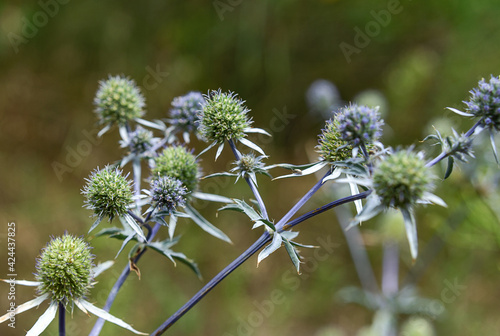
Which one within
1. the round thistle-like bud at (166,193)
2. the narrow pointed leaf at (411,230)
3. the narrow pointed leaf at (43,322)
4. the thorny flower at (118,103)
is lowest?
the narrow pointed leaf at (411,230)

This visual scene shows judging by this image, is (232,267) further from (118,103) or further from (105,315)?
(118,103)

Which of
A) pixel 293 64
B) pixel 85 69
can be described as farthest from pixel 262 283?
pixel 85 69

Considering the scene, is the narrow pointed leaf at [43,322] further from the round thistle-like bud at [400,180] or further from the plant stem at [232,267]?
the round thistle-like bud at [400,180]

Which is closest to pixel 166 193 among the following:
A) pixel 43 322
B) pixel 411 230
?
pixel 43 322

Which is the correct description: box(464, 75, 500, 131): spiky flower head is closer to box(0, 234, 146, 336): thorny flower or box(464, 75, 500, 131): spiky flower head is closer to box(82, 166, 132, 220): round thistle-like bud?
box(82, 166, 132, 220): round thistle-like bud

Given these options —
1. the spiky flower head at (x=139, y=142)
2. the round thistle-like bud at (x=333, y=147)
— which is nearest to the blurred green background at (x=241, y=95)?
the spiky flower head at (x=139, y=142)
